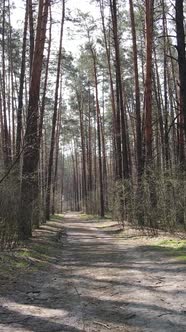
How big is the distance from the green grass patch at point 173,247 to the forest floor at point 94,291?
0.03 meters

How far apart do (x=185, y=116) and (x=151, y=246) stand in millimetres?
3389

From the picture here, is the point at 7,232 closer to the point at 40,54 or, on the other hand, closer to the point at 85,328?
the point at 85,328

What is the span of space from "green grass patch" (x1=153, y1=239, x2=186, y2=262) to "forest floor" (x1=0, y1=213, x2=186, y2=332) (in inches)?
1.1

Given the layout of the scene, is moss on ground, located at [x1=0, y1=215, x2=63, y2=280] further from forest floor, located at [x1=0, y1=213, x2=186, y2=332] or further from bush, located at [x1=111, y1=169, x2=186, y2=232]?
bush, located at [x1=111, y1=169, x2=186, y2=232]

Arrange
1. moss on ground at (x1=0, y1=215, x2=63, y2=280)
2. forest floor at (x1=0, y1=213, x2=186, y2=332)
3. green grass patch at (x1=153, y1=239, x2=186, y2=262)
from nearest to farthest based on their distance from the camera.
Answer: forest floor at (x1=0, y1=213, x2=186, y2=332)
moss on ground at (x1=0, y1=215, x2=63, y2=280)
green grass patch at (x1=153, y1=239, x2=186, y2=262)

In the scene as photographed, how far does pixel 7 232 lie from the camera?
9.48m

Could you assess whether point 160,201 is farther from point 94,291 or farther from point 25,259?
point 94,291

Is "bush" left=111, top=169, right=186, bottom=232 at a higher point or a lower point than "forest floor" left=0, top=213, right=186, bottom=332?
higher

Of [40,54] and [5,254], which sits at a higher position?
[40,54]

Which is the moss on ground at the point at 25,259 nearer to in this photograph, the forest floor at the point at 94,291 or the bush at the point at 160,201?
the forest floor at the point at 94,291

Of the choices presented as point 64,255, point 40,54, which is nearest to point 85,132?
point 40,54

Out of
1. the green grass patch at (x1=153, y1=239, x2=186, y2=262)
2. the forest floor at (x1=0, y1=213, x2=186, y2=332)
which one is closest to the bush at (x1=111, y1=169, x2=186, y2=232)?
the green grass patch at (x1=153, y1=239, x2=186, y2=262)

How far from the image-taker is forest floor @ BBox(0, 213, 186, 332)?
15.5ft

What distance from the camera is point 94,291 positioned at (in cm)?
641
